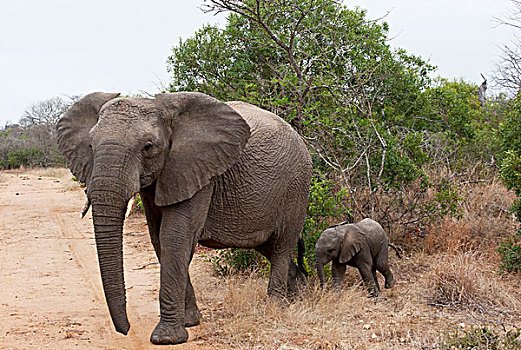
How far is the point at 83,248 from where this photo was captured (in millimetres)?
10570

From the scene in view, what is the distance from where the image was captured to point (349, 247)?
6.83m

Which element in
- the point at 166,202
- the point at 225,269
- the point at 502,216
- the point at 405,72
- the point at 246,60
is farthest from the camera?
the point at 246,60

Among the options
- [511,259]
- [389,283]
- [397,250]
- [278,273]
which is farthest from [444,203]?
[278,273]

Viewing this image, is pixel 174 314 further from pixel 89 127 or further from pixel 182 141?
pixel 89 127

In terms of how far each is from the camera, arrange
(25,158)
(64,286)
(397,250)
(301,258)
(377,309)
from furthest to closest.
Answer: (25,158)
(397,250)
(64,286)
(301,258)
(377,309)

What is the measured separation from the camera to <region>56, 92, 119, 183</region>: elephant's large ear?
5020 millimetres

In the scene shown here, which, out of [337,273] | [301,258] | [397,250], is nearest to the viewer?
[337,273]

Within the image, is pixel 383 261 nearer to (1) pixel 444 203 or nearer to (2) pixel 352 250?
(2) pixel 352 250

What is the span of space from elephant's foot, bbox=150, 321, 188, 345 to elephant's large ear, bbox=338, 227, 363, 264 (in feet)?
8.23

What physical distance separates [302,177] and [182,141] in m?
1.85

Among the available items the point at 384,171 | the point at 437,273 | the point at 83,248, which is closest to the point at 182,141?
the point at 437,273

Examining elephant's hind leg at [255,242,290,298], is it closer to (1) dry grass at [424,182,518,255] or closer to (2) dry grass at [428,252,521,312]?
(2) dry grass at [428,252,521,312]

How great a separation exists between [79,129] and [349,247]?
3.53 m

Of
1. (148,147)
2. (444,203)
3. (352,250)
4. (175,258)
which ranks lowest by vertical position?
(352,250)
